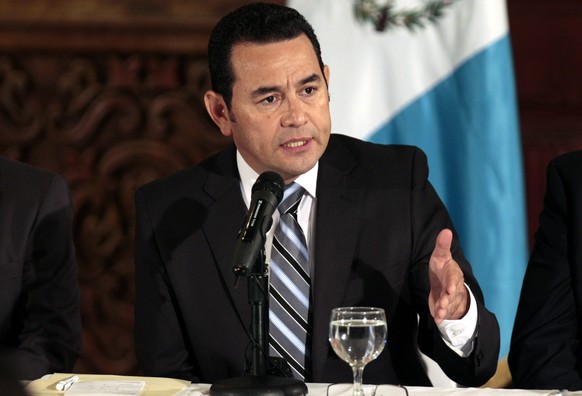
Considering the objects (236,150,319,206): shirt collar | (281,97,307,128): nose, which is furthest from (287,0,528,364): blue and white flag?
(281,97,307,128): nose

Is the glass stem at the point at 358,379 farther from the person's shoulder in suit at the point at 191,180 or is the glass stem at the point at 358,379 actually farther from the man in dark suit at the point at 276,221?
the person's shoulder in suit at the point at 191,180

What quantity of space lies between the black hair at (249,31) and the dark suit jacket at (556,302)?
672mm

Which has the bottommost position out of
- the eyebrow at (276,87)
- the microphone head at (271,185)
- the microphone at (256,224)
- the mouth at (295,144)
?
the microphone at (256,224)

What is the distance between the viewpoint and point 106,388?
1.79m

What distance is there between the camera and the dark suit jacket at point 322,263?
2.15m

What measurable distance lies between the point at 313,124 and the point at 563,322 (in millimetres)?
745

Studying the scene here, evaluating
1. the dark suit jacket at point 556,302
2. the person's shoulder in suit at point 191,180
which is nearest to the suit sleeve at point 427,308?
the dark suit jacket at point 556,302

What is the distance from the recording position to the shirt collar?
2.21 metres

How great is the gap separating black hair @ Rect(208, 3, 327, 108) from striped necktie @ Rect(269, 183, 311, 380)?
374mm

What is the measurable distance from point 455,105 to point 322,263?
1.14 metres

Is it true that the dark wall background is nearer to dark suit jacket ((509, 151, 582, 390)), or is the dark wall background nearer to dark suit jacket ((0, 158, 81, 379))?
dark suit jacket ((0, 158, 81, 379))

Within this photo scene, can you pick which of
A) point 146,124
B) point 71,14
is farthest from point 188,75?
point 71,14

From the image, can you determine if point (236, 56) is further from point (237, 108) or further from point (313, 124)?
point (313, 124)

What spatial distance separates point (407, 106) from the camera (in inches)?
122
